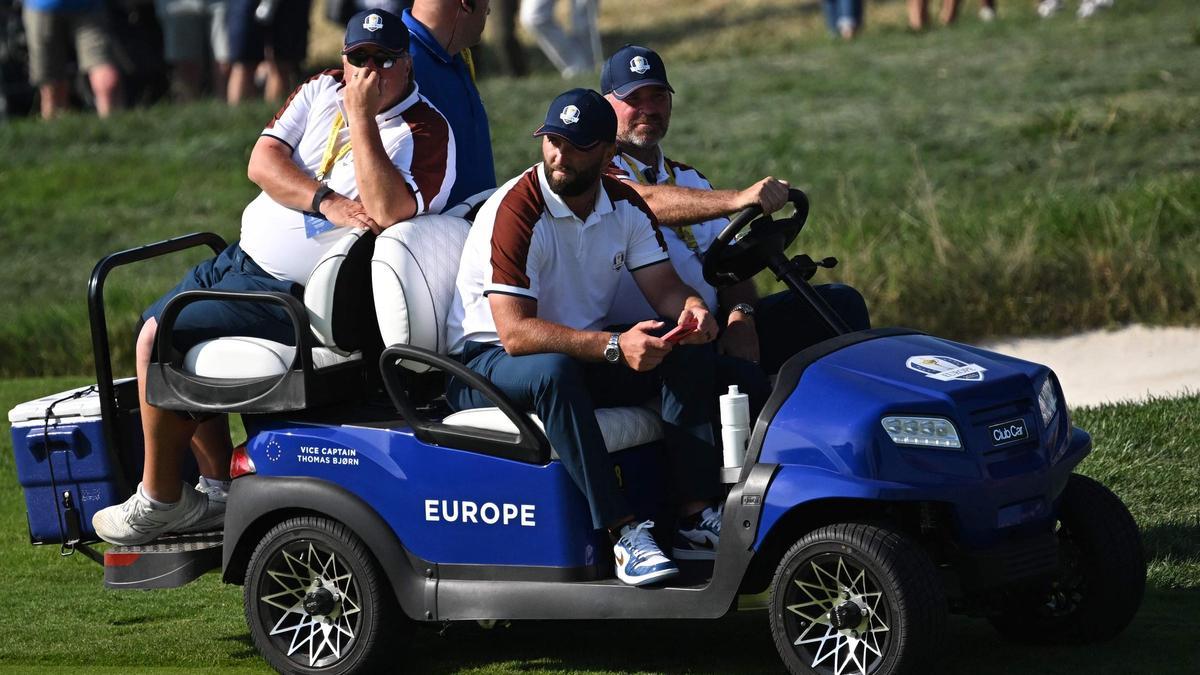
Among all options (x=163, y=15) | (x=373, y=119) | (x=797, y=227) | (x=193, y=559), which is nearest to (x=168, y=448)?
(x=193, y=559)

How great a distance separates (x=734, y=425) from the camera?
519 centimetres

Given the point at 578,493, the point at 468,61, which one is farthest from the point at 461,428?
the point at 468,61

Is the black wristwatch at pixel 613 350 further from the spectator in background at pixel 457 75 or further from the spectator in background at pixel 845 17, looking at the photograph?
the spectator in background at pixel 845 17

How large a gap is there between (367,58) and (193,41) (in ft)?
34.2

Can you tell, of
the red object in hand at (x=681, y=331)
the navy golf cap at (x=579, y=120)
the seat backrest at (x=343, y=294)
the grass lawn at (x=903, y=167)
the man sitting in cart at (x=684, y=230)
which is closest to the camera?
the red object in hand at (x=681, y=331)

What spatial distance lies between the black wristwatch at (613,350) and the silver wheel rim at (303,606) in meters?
1.01

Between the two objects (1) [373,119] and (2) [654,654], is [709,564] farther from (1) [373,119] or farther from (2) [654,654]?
(1) [373,119]

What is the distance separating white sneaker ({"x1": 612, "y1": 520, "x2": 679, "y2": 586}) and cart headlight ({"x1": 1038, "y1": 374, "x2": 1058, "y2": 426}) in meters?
1.03

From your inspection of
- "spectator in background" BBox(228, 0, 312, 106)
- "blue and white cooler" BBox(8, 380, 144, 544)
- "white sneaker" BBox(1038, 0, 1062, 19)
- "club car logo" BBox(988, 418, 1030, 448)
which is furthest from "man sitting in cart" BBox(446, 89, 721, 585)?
"white sneaker" BBox(1038, 0, 1062, 19)

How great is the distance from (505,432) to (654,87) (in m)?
1.40

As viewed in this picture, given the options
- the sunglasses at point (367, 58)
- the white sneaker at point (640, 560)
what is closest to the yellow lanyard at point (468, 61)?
the sunglasses at point (367, 58)

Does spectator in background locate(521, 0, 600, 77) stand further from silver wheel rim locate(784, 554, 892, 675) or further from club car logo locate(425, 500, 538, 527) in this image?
silver wheel rim locate(784, 554, 892, 675)

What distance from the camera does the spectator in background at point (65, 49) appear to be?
14.8 metres

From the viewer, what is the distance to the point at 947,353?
5.35m
